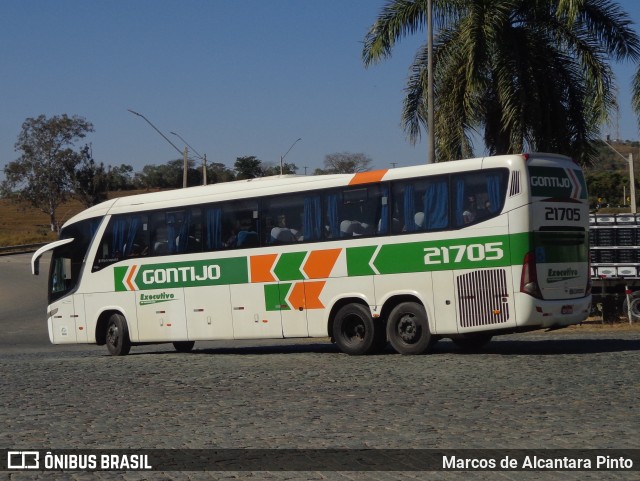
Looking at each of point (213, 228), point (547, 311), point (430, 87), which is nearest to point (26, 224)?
point (430, 87)

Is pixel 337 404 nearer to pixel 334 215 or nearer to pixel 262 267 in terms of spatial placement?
pixel 334 215

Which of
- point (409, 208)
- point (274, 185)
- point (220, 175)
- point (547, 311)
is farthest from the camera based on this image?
point (220, 175)

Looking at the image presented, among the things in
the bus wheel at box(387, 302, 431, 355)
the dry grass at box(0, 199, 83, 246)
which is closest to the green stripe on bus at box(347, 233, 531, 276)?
the bus wheel at box(387, 302, 431, 355)

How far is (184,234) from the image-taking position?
75.9ft

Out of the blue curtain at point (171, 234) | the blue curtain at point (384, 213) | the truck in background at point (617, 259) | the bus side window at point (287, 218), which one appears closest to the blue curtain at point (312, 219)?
the bus side window at point (287, 218)

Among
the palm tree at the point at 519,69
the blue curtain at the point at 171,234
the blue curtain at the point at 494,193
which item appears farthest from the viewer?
the palm tree at the point at 519,69

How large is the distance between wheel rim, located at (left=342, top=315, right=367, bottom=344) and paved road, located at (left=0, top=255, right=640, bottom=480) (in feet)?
1.37

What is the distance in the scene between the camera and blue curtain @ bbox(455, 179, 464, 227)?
738 inches

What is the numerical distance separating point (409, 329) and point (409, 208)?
2.14m

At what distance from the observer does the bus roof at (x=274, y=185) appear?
18766 millimetres

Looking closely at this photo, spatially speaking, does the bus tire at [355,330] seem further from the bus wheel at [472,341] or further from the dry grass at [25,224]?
the dry grass at [25,224]

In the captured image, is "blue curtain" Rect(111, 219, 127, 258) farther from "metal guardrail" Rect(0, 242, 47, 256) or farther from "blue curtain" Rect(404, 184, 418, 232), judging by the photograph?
"metal guardrail" Rect(0, 242, 47, 256)

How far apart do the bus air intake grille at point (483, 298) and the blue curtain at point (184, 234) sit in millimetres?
6681

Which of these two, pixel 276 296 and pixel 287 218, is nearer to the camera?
pixel 287 218
